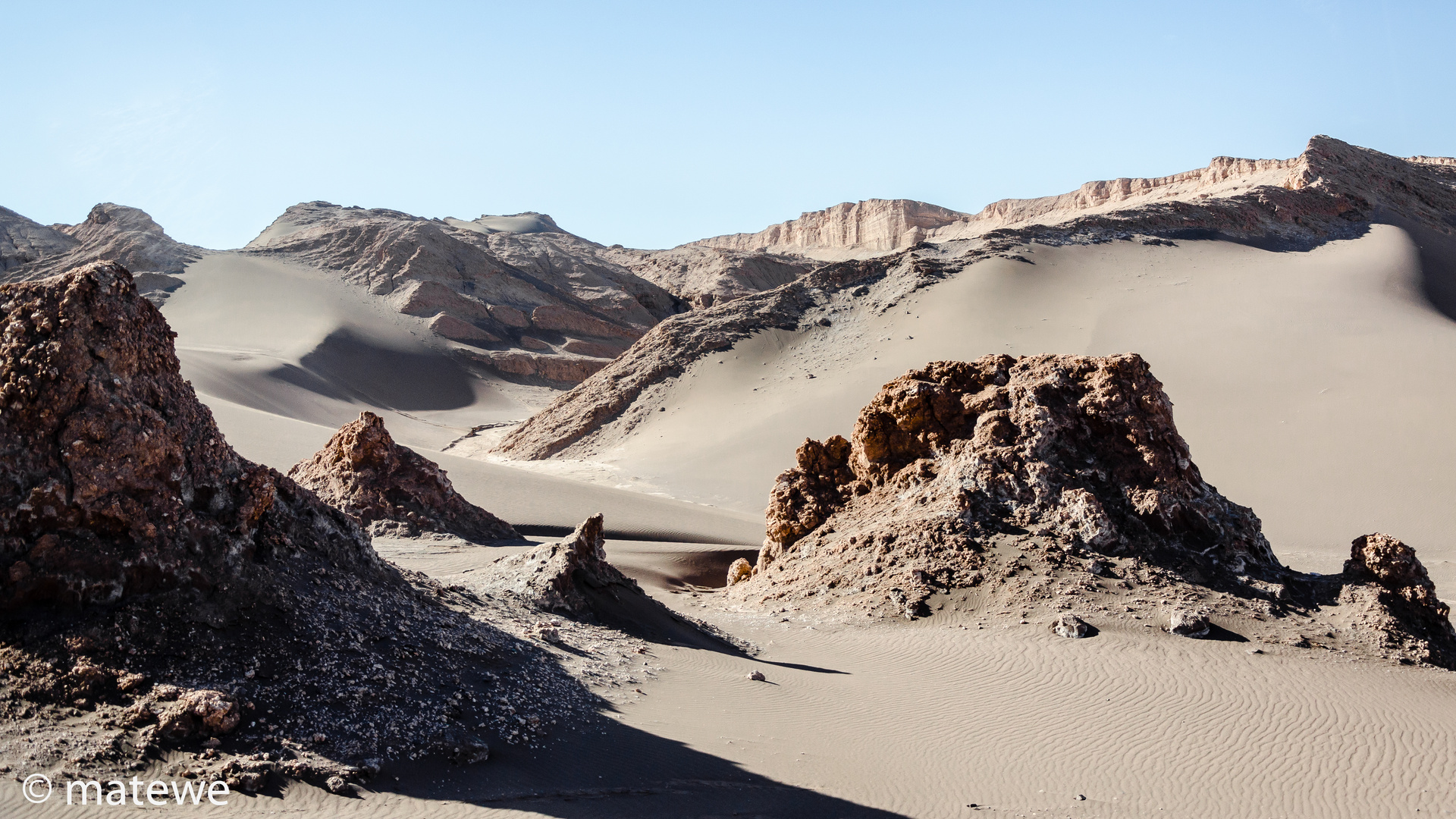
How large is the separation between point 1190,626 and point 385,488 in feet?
35.7

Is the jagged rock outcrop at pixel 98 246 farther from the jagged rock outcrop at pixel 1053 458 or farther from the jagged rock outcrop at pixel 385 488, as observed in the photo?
the jagged rock outcrop at pixel 1053 458

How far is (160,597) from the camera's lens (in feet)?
19.1

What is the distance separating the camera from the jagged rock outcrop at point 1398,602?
898cm

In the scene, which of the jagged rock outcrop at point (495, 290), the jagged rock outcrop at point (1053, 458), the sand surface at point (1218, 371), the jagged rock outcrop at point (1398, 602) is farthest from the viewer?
the jagged rock outcrop at point (495, 290)

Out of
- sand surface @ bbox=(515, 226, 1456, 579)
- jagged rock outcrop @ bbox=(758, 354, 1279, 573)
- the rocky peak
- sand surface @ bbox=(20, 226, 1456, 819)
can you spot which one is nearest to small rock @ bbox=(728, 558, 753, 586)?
sand surface @ bbox=(20, 226, 1456, 819)

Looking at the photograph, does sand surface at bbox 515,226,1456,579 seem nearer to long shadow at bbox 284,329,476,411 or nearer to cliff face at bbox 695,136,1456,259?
cliff face at bbox 695,136,1456,259

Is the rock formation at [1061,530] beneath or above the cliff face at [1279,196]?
beneath

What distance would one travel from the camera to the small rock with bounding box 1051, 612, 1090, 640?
9383 millimetres

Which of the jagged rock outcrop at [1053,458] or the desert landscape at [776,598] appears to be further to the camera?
the jagged rock outcrop at [1053,458]

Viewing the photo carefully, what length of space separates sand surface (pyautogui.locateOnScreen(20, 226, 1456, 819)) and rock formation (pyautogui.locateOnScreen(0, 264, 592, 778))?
1.85 feet

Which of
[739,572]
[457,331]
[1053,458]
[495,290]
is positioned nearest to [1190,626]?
[1053,458]

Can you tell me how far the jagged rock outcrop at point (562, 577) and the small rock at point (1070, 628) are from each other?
4362 mm

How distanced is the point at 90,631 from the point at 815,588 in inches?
307

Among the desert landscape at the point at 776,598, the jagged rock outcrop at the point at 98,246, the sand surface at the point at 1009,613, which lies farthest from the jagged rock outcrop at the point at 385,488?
the jagged rock outcrop at the point at 98,246
